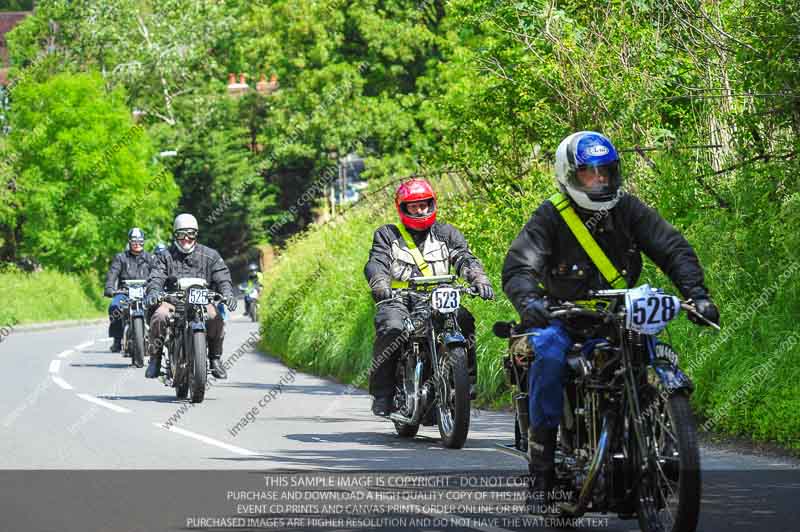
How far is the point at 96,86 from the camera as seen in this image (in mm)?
54531

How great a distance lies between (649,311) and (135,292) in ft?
60.2

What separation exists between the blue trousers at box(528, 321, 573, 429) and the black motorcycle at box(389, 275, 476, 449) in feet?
12.5

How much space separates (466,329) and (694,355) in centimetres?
194

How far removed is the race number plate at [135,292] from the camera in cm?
2431

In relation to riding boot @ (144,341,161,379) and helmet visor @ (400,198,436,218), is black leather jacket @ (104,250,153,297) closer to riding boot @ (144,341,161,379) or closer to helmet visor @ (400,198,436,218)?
riding boot @ (144,341,161,379)

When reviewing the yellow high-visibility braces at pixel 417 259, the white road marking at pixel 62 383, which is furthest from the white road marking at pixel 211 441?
the white road marking at pixel 62 383

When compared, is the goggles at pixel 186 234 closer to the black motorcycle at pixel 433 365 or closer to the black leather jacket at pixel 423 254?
the black leather jacket at pixel 423 254

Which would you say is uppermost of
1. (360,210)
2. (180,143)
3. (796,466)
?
(180,143)

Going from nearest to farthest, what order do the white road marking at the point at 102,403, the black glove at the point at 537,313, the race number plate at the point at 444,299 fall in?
the black glove at the point at 537,313 < the race number plate at the point at 444,299 < the white road marking at the point at 102,403

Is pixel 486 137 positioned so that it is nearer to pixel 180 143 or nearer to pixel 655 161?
pixel 655 161

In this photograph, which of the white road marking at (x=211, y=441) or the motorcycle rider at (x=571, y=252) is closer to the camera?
the motorcycle rider at (x=571, y=252)

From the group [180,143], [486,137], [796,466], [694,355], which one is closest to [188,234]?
[486,137]

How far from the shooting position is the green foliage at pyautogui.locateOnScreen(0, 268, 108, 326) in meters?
45.5

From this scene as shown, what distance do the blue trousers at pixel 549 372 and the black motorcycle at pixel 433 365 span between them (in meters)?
3.81
